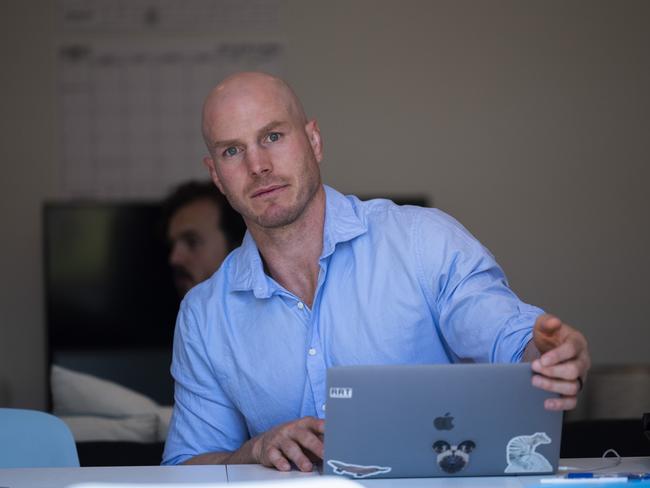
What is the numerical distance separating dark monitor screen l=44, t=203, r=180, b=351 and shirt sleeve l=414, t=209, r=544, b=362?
235 cm

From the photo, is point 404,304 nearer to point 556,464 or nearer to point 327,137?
point 556,464

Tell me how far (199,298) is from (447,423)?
82 cm

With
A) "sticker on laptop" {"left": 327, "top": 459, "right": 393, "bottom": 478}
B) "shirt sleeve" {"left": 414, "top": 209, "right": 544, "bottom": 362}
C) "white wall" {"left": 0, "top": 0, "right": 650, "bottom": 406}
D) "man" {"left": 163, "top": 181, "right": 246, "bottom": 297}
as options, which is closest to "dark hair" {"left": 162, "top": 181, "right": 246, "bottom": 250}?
"man" {"left": 163, "top": 181, "right": 246, "bottom": 297}

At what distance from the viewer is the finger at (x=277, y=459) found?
1.92m

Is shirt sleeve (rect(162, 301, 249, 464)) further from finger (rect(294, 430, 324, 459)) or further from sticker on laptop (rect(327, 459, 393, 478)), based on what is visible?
sticker on laptop (rect(327, 459, 393, 478))

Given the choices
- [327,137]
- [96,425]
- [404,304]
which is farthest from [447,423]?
[327,137]

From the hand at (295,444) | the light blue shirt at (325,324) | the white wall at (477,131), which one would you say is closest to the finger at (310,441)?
the hand at (295,444)

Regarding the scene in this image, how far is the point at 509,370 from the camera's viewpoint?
64.9 inches

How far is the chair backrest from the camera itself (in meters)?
2.15

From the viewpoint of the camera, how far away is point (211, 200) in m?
4.37

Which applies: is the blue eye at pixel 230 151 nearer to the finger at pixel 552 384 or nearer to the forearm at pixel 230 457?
the forearm at pixel 230 457

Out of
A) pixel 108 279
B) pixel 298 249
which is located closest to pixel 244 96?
pixel 298 249

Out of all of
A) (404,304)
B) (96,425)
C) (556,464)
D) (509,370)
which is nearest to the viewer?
(509,370)

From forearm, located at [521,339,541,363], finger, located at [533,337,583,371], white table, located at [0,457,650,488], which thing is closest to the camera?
finger, located at [533,337,583,371]
